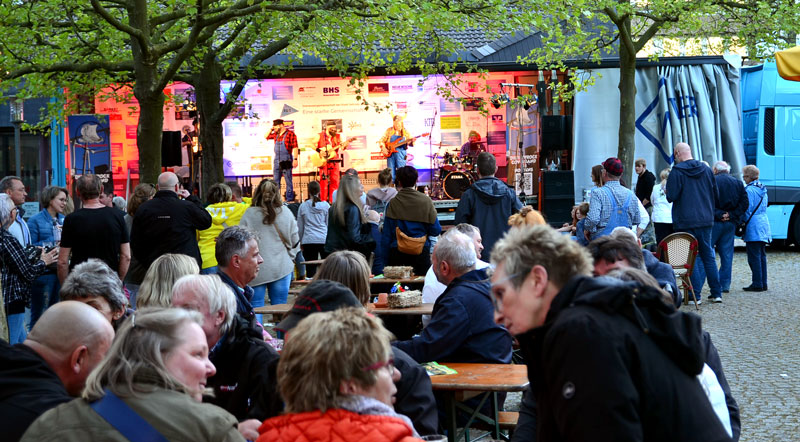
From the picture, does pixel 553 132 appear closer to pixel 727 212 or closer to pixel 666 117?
pixel 666 117

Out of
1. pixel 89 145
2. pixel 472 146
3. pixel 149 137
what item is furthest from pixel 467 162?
pixel 149 137

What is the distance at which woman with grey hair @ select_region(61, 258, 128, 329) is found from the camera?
439 centimetres

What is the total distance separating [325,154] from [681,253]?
1252 centimetres

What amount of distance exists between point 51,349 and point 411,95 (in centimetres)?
1990

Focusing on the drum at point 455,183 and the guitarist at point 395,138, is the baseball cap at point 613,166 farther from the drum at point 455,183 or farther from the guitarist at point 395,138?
the guitarist at point 395,138

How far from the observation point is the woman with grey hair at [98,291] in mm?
4391

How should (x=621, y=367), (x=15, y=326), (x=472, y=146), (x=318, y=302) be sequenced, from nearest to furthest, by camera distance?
(x=621, y=367)
(x=318, y=302)
(x=15, y=326)
(x=472, y=146)

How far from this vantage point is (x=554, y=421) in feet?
7.25

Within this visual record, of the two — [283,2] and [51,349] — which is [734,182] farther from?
[51,349]

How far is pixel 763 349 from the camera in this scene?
845cm

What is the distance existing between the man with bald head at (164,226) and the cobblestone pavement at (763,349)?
182 inches

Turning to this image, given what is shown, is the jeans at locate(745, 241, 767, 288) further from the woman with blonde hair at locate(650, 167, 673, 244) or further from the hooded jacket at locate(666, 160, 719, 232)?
the hooded jacket at locate(666, 160, 719, 232)

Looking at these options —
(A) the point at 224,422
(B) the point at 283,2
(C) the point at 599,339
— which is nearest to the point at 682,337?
→ (C) the point at 599,339

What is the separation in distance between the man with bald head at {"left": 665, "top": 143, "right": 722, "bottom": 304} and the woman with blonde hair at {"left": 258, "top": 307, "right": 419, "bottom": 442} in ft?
31.1
